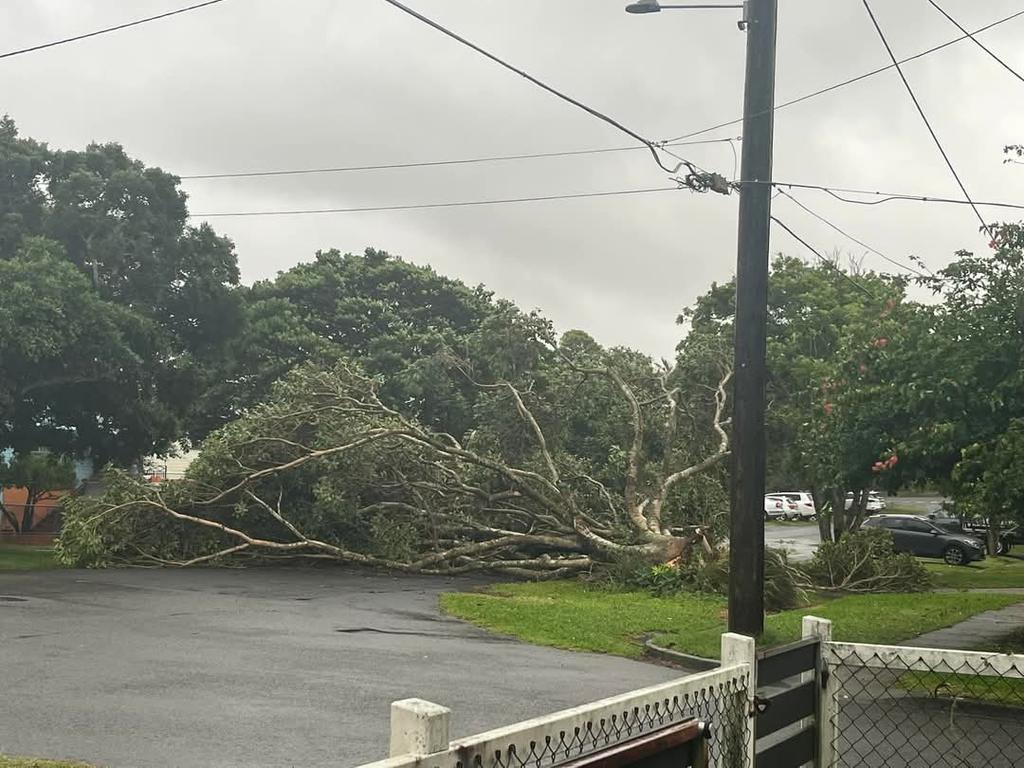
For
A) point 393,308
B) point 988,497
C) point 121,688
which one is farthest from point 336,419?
point 393,308

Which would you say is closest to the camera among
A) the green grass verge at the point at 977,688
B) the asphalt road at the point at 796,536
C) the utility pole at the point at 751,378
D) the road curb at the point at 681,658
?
the green grass verge at the point at 977,688

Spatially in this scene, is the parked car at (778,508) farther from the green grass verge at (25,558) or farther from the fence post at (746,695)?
the fence post at (746,695)

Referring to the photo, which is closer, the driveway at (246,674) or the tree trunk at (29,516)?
the driveway at (246,674)

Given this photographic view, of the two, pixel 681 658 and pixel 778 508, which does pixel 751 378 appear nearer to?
pixel 681 658

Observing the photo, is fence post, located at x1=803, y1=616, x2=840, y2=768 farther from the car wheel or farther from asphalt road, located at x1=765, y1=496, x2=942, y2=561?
the car wheel

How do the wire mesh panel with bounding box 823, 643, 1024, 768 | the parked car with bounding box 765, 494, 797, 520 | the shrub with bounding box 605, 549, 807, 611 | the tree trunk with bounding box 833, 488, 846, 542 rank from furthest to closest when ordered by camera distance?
the parked car with bounding box 765, 494, 797, 520
the tree trunk with bounding box 833, 488, 846, 542
the shrub with bounding box 605, 549, 807, 611
the wire mesh panel with bounding box 823, 643, 1024, 768

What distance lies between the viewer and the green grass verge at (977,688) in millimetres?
9688

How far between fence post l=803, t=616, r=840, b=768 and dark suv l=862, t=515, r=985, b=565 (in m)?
27.4

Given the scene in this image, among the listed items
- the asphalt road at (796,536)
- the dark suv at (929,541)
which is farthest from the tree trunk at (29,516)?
the dark suv at (929,541)

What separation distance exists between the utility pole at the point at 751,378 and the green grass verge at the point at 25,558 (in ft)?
55.3

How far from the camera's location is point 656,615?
51.8 ft

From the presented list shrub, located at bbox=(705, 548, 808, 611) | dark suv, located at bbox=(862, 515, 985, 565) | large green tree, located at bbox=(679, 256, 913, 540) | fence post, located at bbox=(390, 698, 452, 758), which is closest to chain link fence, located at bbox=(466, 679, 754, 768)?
fence post, located at bbox=(390, 698, 452, 758)

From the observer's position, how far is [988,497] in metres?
10.2

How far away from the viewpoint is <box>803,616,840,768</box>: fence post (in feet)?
13.1
